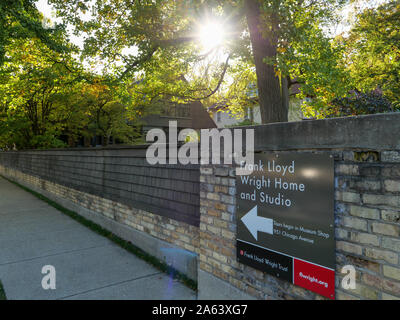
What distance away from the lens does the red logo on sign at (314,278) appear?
2.38 m

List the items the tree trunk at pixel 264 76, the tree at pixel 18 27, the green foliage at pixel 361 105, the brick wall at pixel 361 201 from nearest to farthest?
the brick wall at pixel 361 201, the tree trunk at pixel 264 76, the tree at pixel 18 27, the green foliage at pixel 361 105

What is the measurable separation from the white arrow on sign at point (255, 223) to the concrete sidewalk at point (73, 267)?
1.59 metres

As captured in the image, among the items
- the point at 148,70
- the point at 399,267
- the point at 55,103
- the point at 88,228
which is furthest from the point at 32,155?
the point at 399,267

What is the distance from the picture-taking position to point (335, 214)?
7.77 feet

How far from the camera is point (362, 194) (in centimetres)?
Answer: 220

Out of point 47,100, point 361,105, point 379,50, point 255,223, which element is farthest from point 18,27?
point 379,50

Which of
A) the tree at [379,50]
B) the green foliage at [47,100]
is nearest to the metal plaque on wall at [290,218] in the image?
the green foliage at [47,100]

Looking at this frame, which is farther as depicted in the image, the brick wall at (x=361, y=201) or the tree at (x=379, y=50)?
the tree at (x=379, y=50)

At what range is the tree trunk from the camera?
329 inches

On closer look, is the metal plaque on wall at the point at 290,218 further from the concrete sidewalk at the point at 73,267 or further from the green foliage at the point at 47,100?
the green foliage at the point at 47,100

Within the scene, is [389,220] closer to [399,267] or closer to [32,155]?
[399,267]

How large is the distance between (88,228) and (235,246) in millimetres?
5325

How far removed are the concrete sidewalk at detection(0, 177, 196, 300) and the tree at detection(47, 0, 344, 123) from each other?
557 centimetres

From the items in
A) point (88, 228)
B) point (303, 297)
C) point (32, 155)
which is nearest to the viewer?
point (303, 297)
